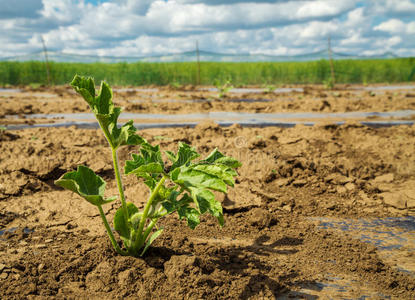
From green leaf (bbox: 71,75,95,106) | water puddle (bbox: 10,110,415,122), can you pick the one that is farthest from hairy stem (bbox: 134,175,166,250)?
water puddle (bbox: 10,110,415,122)

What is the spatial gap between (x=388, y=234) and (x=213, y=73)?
23494mm

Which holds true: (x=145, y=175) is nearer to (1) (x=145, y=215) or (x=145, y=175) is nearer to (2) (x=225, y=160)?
(1) (x=145, y=215)

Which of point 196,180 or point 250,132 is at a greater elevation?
point 196,180

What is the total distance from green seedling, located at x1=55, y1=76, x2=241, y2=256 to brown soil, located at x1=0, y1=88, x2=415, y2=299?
28cm

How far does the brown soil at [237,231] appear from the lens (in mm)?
1874

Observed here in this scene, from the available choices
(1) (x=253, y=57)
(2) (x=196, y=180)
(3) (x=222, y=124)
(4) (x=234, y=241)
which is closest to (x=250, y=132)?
(3) (x=222, y=124)

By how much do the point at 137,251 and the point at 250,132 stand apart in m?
4.03

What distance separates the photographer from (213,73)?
25344mm

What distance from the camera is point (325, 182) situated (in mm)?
3852

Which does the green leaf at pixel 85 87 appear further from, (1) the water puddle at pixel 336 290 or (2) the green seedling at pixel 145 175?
(1) the water puddle at pixel 336 290

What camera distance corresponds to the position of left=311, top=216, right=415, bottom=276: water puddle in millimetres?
2434

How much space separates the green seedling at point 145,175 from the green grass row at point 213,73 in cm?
2388

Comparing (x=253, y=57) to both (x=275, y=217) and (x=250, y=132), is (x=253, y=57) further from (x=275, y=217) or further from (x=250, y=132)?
(x=275, y=217)

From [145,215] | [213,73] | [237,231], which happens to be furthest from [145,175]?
A: [213,73]
